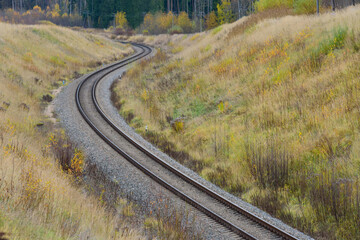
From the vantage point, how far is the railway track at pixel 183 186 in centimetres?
709

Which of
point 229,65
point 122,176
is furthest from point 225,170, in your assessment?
point 229,65

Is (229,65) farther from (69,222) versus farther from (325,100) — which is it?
(69,222)

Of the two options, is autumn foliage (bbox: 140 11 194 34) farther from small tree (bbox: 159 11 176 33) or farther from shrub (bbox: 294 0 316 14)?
shrub (bbox: 294 0 316 14)

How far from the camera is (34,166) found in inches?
298

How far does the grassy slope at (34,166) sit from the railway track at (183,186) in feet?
7.75

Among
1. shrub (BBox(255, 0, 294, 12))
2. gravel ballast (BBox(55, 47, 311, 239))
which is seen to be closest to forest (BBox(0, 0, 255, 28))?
shrub (BBox(255, 0, 294, 12))

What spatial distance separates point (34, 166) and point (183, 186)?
13.6 ft

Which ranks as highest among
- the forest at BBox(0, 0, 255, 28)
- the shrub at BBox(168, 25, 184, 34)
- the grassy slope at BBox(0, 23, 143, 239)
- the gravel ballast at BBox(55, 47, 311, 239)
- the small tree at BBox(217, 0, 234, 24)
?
the forest at BBox(0, 0, 255, 28)

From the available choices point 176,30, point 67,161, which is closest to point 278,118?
point 67,161

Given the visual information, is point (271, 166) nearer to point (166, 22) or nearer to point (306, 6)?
point (306, 6)

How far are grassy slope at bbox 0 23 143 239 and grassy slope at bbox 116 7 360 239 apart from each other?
434 cm

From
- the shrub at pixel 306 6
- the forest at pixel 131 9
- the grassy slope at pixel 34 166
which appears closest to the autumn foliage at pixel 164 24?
the forest at pixel 131 9

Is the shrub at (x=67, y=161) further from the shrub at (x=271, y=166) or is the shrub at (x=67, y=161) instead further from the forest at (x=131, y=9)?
the forest at (x=131, y=9)

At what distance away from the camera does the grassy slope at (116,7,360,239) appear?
25.1 ft
